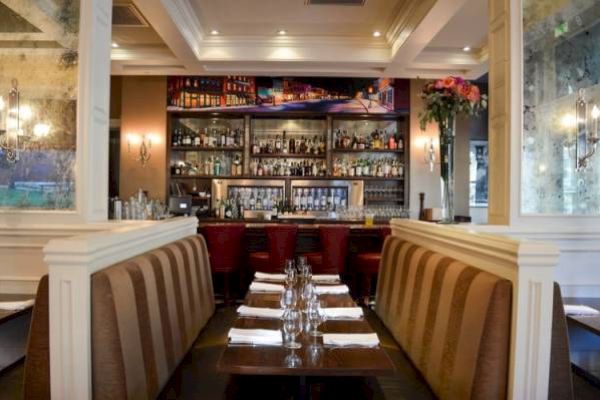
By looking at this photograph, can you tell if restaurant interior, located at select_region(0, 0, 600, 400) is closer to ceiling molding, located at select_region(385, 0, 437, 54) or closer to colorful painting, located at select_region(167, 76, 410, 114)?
ceiling molding, located at select_region(385, 0, 437, 54)

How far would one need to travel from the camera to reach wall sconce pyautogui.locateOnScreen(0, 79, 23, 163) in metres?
2.81

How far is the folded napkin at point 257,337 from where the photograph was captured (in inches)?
77.2

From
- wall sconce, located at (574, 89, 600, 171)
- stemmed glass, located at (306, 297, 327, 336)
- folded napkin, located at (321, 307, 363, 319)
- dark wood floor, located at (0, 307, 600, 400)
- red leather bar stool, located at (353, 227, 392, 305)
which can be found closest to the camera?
stemmed glass, located at (306, 297, 327, 336)

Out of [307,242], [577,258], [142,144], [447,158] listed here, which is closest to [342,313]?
[447,158]

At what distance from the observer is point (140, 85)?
803cm

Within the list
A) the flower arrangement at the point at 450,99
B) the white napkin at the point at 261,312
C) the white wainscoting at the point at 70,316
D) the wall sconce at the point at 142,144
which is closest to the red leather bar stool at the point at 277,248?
the flower arrangement at the point at 450,99

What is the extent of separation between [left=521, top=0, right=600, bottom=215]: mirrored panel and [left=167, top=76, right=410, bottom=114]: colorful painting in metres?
4.75

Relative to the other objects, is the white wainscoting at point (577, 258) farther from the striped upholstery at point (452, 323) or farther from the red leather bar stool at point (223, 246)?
the red leather bar stool at point (223, 246)

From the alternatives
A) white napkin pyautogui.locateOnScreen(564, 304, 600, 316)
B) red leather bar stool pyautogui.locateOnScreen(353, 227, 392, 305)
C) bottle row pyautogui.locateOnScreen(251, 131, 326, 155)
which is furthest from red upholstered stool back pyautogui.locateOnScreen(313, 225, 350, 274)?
bottle row pyautogui.locateOnScreen(251, 131, 326, 155)

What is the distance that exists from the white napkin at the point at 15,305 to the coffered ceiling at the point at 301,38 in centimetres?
325

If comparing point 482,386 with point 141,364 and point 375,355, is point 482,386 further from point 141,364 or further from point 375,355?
point 141,364

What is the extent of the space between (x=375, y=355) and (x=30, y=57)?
2.93 m

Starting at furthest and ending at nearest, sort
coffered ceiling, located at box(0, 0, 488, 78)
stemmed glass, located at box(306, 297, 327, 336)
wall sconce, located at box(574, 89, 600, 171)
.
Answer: coffered ceiling, located at box(0, 0, 488, 78) < wall sconce, located at box(574, 89, 600, 171) < stemmed glass, located at box(306, 297, 327, 336)

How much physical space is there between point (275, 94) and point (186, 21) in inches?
102
